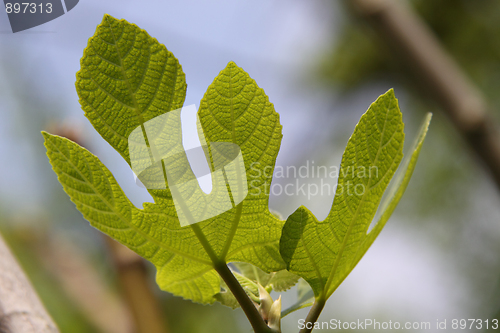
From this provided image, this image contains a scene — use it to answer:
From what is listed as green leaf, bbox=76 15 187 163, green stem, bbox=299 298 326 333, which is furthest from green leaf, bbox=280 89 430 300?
green leaf, bbox=76 15 187 163

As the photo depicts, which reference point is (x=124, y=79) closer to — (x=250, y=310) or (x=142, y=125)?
(x=142, y=125)

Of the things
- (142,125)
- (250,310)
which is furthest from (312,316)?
(142,125)

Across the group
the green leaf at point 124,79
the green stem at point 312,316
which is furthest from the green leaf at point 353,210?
the green leaf at point 124,79

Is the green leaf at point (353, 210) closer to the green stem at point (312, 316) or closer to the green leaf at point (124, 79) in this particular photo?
the green stem at point (312, 316)

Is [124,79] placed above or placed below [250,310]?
above

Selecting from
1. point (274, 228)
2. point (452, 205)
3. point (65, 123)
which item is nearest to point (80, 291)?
point (65, 123)

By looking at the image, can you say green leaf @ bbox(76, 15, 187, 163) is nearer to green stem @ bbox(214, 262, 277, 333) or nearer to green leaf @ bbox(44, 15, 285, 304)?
green leaf @ bbox(44, 15, 285, 304)
